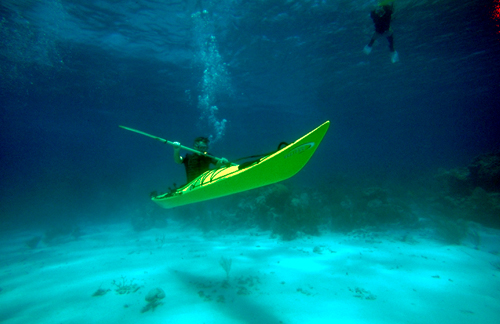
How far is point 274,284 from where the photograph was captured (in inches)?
269

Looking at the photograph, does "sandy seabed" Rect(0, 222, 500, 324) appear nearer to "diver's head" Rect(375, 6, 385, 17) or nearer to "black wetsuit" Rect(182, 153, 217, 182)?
"black wetsuit" Rect(182, 153, 217, 182)

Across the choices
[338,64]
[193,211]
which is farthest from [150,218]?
[338,64]

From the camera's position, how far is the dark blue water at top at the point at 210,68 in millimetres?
13328

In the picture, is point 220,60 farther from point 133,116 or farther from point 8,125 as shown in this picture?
point 8,125

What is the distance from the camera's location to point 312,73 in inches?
839

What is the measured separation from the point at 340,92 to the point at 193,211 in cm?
2340

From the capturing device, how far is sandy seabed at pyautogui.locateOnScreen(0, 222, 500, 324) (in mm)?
5461

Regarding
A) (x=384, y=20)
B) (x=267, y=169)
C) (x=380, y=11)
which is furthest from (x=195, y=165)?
(x=384, y=20)

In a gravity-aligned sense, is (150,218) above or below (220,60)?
below

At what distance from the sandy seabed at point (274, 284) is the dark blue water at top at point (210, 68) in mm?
11237

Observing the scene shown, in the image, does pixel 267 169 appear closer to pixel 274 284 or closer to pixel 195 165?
pixel 195 165

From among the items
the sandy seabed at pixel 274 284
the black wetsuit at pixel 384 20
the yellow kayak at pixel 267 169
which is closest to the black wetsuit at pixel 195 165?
the yellow kayak at pixel 267 169

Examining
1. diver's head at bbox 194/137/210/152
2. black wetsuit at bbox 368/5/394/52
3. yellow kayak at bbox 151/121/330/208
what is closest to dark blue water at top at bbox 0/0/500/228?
black wetsuit at bbox 368/5/394/52

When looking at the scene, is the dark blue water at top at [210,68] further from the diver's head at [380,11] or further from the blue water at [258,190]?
the diver's head at [380,11]
